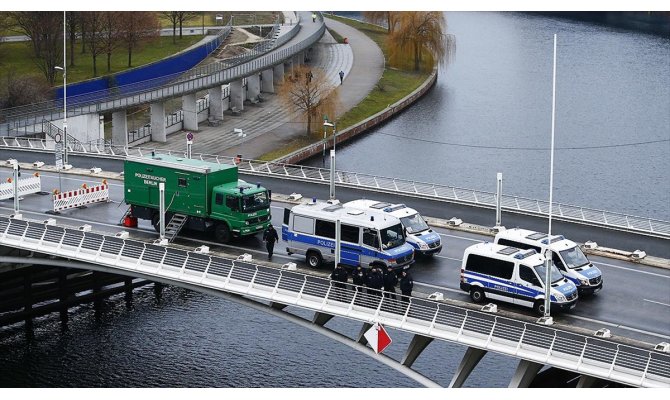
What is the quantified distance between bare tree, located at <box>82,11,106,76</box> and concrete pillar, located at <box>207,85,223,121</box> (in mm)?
13506

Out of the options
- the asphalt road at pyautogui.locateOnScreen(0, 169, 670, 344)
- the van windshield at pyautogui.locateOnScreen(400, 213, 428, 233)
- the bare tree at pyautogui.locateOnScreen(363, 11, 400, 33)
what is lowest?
the asphalt road at pyautogui.locateOnScreen(0, 169, 670, 344)

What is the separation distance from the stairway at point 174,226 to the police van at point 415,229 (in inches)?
297

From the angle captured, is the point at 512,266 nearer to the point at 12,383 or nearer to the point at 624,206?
the point at 12,383

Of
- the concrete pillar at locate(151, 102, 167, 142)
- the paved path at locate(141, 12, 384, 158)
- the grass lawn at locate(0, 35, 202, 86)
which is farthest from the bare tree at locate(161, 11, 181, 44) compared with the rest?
the concrete pillar at locate(151, 102, 167, 142)

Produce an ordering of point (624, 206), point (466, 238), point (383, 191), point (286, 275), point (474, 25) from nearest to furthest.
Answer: point (286, 275) → point (466, 238) → point (383, 191) → point (624, 206) → point (474, 25)

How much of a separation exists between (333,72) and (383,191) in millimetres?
72090

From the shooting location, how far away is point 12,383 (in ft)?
200

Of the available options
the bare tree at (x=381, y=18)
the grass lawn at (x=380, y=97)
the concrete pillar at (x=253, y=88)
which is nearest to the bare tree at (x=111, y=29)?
Answer: the concrete pillar at (x=253, y=88)

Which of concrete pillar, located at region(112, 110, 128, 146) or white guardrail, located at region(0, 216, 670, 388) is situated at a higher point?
white guardrail, located at region(0, 216, 670, 388)

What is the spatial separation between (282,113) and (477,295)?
7334 centimetres

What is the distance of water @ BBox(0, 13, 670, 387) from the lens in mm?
60438

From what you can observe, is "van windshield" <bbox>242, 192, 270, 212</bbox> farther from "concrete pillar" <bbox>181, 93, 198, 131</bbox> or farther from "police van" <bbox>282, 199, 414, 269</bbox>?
"concrete pillar" <bbox>181, 93, 198, 131</bbox>

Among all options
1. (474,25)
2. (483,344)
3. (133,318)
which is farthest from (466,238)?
(474,25)

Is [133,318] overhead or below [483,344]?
below
